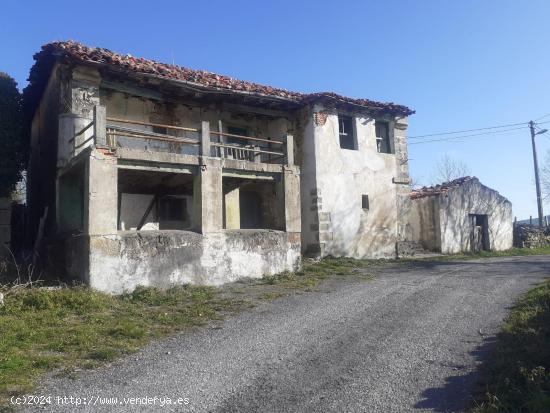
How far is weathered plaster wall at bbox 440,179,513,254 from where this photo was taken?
62.0ft

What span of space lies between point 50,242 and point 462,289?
31.9 ft

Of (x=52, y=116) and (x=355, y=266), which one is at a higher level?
(x=52, y=116)

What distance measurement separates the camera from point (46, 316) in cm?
787

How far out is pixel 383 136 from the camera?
1759 centimetres

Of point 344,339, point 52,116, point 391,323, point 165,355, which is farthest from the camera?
point 52,116

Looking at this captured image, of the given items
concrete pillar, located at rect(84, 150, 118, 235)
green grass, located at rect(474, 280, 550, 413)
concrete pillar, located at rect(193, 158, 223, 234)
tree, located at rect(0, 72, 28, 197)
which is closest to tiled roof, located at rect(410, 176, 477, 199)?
concrete pillar, located at rect(193, 158, 223, 234)

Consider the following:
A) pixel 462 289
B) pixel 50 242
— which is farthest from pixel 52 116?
pixel 462 289

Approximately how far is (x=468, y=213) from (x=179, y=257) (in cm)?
1395

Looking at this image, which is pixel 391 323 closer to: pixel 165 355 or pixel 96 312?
pixel 165 355

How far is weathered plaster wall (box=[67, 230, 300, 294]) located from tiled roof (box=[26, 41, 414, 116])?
435 centimetres

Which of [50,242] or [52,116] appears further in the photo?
[52,116]

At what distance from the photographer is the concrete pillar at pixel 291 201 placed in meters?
12.6

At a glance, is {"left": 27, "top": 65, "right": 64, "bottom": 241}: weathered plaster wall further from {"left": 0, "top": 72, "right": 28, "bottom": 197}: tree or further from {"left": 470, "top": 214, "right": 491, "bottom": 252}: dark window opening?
{"left": 470, "top": 214, "right": 491, "bottom": 252}: dark window opening

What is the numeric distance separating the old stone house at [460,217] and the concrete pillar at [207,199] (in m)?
10.6
